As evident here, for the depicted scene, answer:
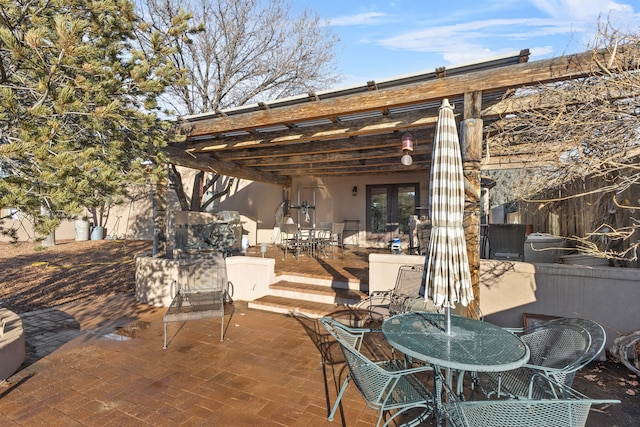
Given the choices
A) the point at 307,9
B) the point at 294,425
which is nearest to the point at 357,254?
the point at 294,425

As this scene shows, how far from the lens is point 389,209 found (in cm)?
991

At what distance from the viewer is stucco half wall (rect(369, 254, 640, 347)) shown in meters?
3.46

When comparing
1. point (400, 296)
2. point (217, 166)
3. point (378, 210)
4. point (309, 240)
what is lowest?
point (400, 296)

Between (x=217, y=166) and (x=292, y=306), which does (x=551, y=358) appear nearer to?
(x=292, y=306)

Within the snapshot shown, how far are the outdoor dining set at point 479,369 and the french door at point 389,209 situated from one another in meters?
7.04

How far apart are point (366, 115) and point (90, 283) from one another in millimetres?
6932

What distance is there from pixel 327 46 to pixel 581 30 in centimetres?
984

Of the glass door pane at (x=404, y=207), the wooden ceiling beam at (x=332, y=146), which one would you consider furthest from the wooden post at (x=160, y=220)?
the glass door pane at (x=404, y=207)

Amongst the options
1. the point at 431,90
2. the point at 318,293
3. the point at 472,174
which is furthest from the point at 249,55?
the point at 472,174

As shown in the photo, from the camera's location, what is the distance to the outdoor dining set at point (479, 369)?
1552 millimetres

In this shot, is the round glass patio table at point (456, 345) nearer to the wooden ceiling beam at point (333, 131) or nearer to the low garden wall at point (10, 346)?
the wooden ceiling beam at point (333, 131)

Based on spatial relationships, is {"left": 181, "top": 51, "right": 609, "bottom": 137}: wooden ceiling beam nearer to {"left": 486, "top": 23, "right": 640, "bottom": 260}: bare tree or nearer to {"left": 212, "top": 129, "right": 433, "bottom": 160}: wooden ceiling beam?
{"left": 486, "top": 23, "right": 640, "bottom": 260}: bare tree

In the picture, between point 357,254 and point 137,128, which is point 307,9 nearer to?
point 357,254

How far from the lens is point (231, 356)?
3553 millimetres
